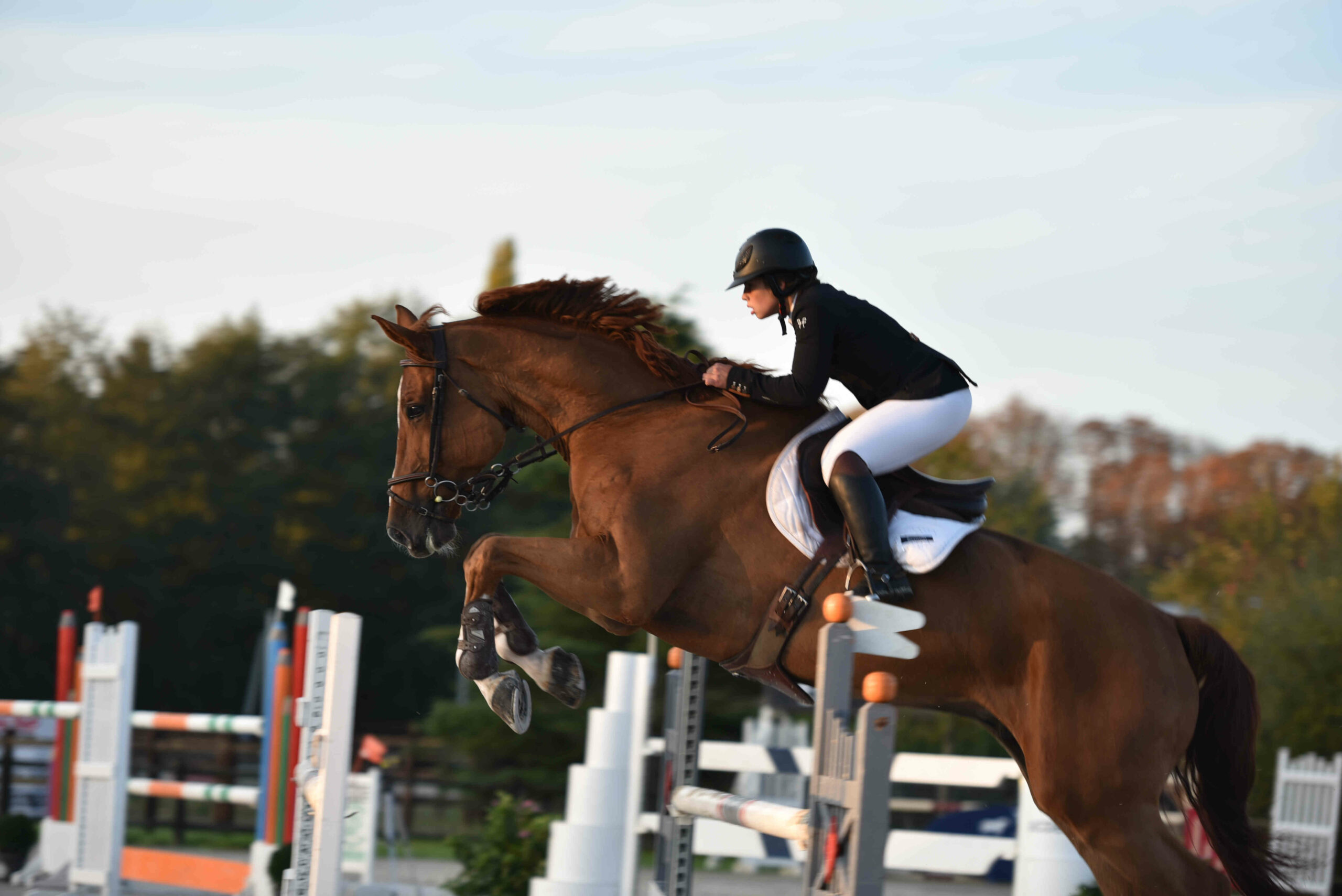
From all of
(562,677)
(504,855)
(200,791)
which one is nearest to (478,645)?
(562,677)

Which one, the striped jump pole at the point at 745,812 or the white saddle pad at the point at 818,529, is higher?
the white saddle pad at the point at 818,529

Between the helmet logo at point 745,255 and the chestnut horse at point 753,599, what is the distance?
43 centimetres

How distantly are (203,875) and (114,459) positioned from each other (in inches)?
805

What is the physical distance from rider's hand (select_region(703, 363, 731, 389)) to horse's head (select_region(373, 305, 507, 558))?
0.71 metres

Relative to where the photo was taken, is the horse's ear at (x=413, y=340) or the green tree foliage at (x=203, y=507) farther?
the green tree foliage at (x=203, y=507)

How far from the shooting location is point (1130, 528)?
2708 centimetres

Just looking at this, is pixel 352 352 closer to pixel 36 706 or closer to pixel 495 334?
pixel 36 706

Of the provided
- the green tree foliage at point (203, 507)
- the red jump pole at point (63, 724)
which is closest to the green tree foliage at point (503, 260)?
the green tree foliage at point (203, 507)

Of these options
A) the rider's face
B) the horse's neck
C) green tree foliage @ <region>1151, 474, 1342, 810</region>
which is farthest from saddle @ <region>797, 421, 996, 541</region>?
green tree foliage @ <region>1151, 474, 1342, 810</region>

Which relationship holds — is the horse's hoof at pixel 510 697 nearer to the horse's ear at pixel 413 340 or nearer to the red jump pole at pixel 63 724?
the horse's ear at pixel 413 340

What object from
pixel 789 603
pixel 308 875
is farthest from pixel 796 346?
pixel 308 875

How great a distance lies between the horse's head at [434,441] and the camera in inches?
161

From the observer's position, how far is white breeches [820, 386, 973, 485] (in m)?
3.82

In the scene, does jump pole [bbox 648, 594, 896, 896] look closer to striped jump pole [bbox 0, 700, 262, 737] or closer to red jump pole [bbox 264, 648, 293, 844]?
red jump pole [bbox 264, 648, 293, 844]
